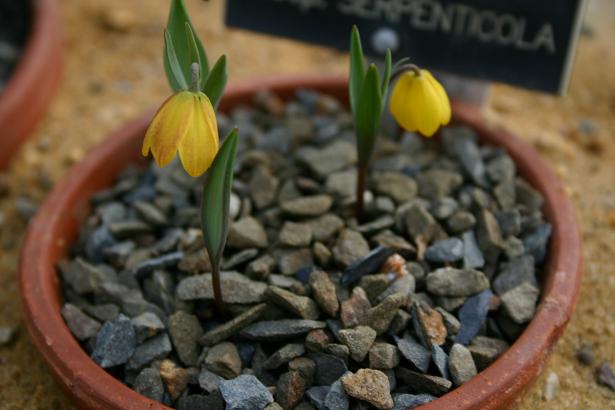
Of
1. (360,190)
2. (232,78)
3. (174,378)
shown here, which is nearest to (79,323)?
(174,378)

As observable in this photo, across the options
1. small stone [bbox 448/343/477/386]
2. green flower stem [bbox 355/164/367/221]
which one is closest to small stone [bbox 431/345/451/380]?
small stone [bbox 448/343/477/386]

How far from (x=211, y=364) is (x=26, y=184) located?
0.87 metres

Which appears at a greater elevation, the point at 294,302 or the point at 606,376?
the point at 294,302

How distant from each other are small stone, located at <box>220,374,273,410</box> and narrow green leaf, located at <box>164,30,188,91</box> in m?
0.45

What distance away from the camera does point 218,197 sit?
1.26 meters

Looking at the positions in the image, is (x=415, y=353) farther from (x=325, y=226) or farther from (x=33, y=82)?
(x=33, y=82)

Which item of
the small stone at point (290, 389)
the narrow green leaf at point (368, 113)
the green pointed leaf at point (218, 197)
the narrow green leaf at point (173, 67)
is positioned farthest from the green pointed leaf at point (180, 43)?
the small stone at point (290, 389)

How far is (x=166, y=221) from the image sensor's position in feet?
5.28

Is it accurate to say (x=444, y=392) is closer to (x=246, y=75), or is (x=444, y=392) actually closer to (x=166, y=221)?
(x=166, y=221)

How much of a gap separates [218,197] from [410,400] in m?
0.41

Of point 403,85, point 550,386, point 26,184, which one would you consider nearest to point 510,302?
point 550,386

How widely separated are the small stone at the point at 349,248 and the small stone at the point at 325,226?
23mm

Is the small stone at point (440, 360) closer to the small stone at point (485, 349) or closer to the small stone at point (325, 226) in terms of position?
the small stone at point (485, 349)

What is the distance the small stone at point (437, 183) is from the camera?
1.61 metres
